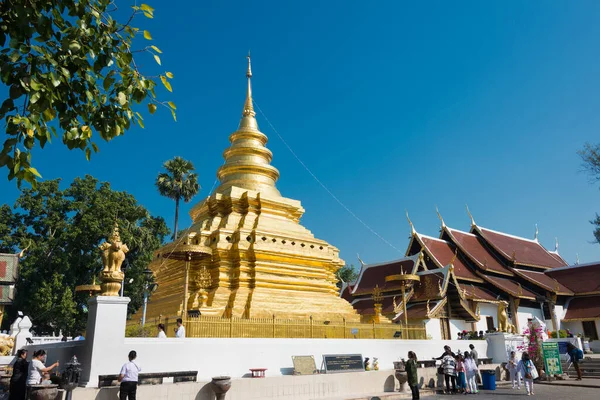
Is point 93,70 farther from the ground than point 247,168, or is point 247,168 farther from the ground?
point 247,168

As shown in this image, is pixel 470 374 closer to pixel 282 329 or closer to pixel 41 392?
pixel 282 329

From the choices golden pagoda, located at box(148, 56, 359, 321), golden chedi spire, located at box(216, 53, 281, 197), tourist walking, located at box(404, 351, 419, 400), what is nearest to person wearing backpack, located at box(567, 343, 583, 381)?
golden pagoda, located at box(148, 56, 359, 321)

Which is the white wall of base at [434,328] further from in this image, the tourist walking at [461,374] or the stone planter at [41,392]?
the stone planter at [41,392]

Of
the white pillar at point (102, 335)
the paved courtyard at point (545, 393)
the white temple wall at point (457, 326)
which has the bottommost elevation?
the paved courtyard at point (545, 393)

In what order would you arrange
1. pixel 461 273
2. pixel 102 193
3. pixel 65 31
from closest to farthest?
pixel 65 31, pixel 461 273, pixel 102 193

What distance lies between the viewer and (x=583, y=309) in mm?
26688

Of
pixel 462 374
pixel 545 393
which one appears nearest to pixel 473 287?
pixel 545 393

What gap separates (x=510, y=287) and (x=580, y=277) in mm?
5658

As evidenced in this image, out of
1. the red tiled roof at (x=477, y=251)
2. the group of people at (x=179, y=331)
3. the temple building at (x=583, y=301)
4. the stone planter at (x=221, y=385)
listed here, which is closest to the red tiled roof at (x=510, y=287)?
the red tiled roof at (x=477, y=251)

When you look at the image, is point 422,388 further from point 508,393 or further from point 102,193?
point 102,193

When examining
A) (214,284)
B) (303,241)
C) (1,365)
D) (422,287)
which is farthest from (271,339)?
(422,287)

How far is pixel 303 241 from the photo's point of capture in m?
17.3

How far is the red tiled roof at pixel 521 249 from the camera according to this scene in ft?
98.2

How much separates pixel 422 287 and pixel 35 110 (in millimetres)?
21023
